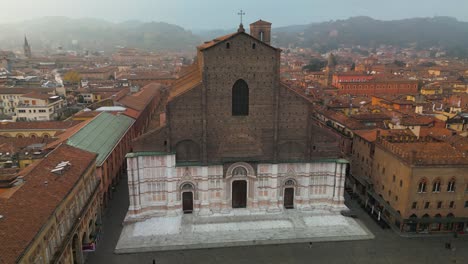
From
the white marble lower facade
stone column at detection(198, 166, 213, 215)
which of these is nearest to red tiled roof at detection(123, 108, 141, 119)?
the white marble lower facade

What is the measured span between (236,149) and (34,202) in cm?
1886

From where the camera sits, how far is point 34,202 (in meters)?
23.8

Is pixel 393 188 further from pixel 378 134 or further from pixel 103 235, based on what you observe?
pixel 103 235

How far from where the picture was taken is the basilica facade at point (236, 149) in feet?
119

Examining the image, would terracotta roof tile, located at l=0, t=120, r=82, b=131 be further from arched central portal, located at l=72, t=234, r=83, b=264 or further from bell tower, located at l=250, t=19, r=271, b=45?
bell tower, located at l=250, t=19, r=271, b=45

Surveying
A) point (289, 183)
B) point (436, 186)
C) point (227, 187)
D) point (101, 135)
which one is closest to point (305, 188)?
point (289, 183)

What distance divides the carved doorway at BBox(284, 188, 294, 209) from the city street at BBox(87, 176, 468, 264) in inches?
258

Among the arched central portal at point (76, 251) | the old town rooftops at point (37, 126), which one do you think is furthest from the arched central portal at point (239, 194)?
the old town rooftops at point (37, 126)

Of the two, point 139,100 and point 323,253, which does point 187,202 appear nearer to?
point 323,253

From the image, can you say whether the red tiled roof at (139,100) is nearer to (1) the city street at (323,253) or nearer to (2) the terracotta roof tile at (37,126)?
(2) the terracotta roof tile at (37,126)

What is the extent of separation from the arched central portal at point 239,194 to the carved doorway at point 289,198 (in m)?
4.27

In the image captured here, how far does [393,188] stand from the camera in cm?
3628

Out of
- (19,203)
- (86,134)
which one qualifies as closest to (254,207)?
(86,134)

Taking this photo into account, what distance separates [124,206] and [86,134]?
8771mm
